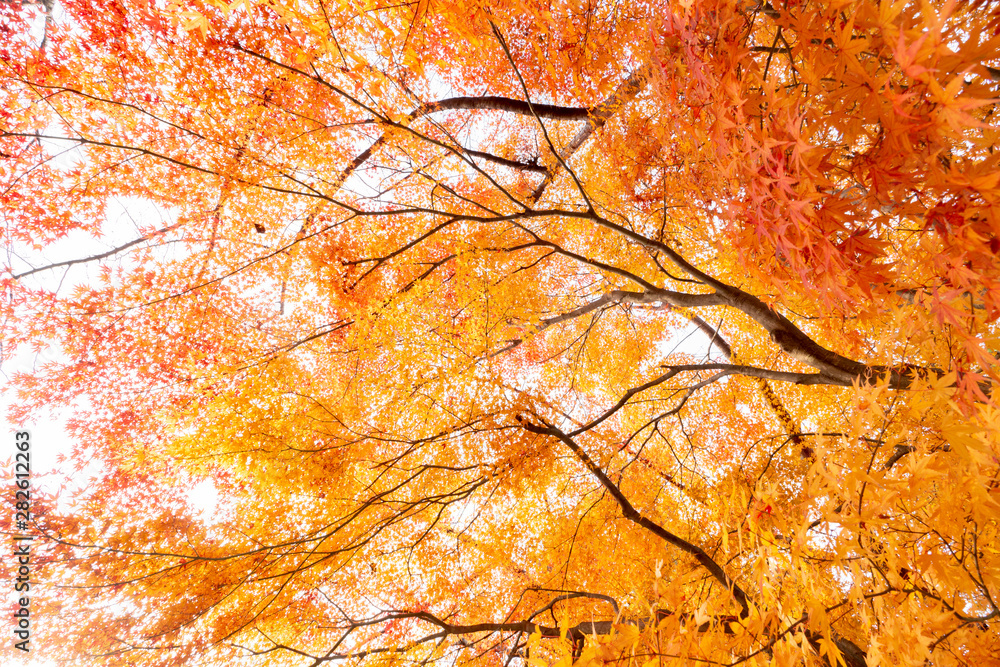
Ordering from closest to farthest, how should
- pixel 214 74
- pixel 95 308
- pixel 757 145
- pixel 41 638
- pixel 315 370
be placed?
1. pixel 757 145
2. pixel 41 638
3. pixel 214 74
4. pixel 95 308
5. pixel 315 370

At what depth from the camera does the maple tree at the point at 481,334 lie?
1.19 metres

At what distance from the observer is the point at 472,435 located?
13.4 feet

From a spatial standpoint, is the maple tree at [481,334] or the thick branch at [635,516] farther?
the thick branch at [635,516]

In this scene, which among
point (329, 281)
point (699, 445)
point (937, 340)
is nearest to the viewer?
point (937, 340)

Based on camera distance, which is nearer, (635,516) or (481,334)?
(635,516)

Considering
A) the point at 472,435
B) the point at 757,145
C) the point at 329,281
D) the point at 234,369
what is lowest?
the point at 757,145

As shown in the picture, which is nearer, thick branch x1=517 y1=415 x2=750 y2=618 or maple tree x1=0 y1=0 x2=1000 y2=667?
maple tree x1=0 y1=0 x2=1000 y2=667

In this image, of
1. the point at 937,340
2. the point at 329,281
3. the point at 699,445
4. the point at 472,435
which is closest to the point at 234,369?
the point at 329,281

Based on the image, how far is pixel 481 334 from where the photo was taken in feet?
13.5

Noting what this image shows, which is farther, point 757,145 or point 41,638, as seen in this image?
point 41,638

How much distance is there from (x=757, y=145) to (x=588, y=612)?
5.12 m

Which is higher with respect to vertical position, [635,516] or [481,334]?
[481,334]

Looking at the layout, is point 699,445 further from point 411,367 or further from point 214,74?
point 214,74

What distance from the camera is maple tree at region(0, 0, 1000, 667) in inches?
47.0
